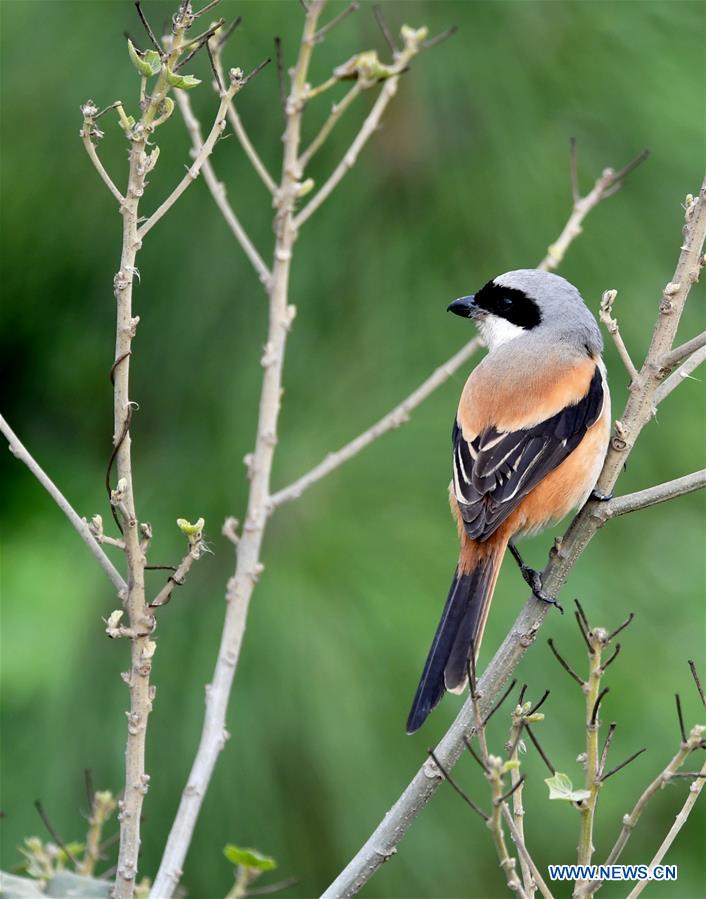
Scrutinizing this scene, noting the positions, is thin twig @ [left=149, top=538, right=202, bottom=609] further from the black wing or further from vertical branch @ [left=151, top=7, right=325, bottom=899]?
the black wing

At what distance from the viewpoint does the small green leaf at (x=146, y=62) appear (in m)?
0.97

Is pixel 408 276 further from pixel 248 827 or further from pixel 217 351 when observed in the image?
pixel 248 827

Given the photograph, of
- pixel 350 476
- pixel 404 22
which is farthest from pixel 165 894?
pixel 404 22

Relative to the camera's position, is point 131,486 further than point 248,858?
No

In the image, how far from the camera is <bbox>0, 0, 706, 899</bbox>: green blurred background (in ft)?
6.60

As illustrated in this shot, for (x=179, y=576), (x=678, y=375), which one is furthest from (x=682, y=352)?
(x=179, y=576)

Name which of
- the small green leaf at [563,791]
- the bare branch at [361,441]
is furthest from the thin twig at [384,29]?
the small green leaf at [563,791]

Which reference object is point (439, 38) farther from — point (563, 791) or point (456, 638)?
point (563, 791)

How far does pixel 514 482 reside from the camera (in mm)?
1839

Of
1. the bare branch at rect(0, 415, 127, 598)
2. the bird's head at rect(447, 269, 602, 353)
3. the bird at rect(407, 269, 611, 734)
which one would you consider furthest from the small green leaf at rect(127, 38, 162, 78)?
the bird's head at rect(447, 269, 602, 353)

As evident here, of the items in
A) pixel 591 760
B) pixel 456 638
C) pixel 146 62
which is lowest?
pixel 456 638

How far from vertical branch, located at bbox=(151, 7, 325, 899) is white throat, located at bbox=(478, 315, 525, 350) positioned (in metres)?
0.67

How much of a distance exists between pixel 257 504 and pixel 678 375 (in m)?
0.55

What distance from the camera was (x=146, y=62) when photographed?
988mm
